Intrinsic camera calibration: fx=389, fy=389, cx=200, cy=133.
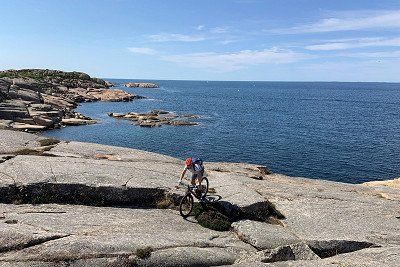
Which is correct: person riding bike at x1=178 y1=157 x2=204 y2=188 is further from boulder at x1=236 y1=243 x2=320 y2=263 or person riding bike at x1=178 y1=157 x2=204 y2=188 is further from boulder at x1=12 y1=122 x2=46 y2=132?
boulder at x1=12 y1=122 x2=46 y2=132

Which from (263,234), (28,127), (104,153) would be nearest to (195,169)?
(263,234)

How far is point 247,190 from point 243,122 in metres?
95.1

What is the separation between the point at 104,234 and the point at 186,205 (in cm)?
542

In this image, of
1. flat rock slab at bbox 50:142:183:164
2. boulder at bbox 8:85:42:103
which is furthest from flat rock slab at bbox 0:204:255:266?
boulder at bbox 8:85:42:103

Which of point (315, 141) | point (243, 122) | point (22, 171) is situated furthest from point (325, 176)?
point (243, 122)

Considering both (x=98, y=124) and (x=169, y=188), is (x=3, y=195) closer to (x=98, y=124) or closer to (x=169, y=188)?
(x=169, y=188)

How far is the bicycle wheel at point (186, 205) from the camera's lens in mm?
20625

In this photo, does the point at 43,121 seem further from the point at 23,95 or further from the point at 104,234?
the point at 104,234

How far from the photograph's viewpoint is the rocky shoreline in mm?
16016

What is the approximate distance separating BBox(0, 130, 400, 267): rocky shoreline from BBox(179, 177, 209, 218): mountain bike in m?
0.45

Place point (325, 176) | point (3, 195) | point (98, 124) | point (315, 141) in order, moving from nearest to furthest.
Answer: point (3, 195) < point (325, 176) < point (315, 141) < point (98, 124)

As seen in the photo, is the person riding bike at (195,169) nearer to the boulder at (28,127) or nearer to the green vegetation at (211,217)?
the green vegetation at (211,217)

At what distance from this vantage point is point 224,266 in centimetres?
1619

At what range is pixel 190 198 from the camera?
69.3 ft
